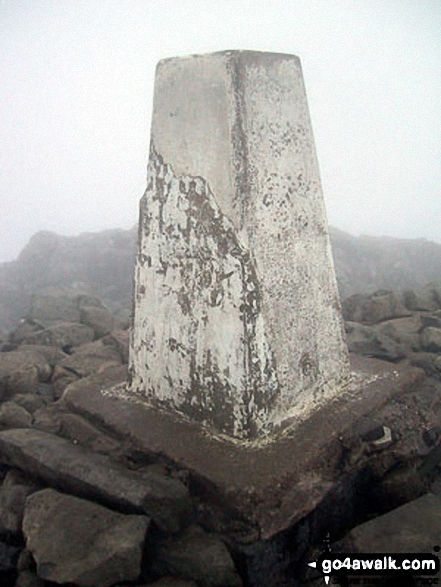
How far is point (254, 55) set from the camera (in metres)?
2.02

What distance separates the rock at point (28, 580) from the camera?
1749mm

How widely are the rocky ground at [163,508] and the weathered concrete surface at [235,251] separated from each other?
310 millimetres

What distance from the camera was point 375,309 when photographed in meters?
4.33

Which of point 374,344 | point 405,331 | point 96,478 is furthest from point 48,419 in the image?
point 405,331

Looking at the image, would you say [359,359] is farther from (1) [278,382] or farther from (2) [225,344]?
(2) [225,344]

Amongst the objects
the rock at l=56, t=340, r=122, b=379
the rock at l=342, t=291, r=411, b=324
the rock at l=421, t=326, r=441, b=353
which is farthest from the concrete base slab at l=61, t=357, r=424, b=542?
the rock at l=342, t=291, r=411, b=324

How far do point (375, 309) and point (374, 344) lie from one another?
854 mm

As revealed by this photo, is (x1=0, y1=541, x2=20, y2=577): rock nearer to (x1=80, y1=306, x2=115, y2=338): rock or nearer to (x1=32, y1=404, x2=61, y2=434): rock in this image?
(x1=32, y1=404, x2=61, y2=434): rock

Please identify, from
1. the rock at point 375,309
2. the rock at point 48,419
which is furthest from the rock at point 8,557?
the rock at point 375,309

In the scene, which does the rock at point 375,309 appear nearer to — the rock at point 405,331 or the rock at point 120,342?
the rock at point 405,331

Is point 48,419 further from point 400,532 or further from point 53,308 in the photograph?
point 53,308

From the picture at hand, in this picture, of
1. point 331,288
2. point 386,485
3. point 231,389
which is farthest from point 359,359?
point 231,389

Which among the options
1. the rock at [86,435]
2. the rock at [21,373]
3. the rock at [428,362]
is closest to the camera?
the rock at [86,435]

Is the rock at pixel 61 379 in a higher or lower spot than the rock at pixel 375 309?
lower
